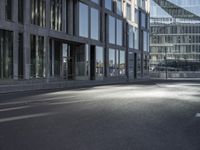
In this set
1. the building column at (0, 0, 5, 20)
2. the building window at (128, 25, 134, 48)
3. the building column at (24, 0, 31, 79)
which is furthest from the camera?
the building window at (128, 25, 134, 48)

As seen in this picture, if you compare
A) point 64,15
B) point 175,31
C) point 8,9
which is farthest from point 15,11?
point 175,31

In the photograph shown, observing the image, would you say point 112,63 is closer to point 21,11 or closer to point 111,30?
point 111,30

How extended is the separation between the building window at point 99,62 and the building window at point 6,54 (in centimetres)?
2084

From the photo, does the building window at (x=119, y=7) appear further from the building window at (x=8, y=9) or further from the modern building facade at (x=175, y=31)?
the modern building facade at (x=175, y=31)

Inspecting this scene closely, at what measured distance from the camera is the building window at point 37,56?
37.4 m

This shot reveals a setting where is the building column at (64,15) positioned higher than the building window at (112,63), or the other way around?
the building column at (64,15)

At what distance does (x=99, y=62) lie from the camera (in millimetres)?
55656

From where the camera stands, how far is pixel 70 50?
4950 cm

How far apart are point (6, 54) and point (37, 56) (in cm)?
479

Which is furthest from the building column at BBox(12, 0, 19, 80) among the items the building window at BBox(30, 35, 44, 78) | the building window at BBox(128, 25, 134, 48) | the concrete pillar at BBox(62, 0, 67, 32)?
the building window at BBox(128, 25, 134, 48)

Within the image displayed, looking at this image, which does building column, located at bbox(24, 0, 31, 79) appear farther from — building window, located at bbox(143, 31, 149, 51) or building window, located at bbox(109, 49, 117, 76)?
building window, located at bbox(143, 31, 149, 51)

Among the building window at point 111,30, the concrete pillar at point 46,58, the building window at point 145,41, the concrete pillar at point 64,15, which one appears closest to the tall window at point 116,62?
the building window at point 111,30

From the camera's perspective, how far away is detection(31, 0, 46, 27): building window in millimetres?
38594

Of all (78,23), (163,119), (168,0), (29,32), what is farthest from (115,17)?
(168,0)
